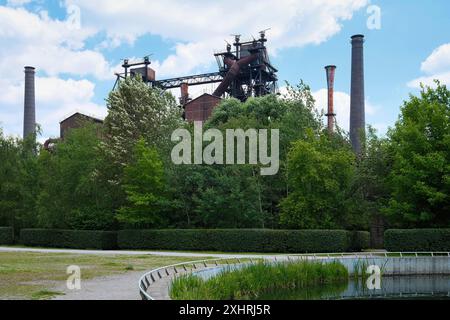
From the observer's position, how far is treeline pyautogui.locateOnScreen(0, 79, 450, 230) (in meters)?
34.1

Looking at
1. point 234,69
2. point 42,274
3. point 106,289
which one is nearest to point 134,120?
point 42,274

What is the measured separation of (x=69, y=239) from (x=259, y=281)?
2750 cm

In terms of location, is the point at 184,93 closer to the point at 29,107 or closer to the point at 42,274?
the point at 29,107

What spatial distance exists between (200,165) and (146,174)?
13.4 ft

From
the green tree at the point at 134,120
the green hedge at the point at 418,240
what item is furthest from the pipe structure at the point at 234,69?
the green hedge at the point at 418,240

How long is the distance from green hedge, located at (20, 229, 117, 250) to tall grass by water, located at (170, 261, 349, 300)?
74.7 feet

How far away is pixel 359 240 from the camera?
124 feet

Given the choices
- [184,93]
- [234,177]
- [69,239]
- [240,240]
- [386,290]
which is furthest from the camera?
[184,93]

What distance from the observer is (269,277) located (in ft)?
65.3

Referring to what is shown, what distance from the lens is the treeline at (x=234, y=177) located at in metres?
34.1

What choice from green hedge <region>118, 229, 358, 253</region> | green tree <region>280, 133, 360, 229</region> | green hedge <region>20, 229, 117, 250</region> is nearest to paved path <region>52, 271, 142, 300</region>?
green hedge <region>118, 229, 358, 253</region>

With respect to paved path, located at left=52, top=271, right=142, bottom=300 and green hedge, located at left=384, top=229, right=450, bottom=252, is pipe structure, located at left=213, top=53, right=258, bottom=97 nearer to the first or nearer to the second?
green hedge, located at left=384, top=229, right=450, bottom=252

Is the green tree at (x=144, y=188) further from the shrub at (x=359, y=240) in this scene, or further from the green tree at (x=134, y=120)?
the shrub at (x=359, y=240)

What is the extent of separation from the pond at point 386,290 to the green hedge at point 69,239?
22.9 m
